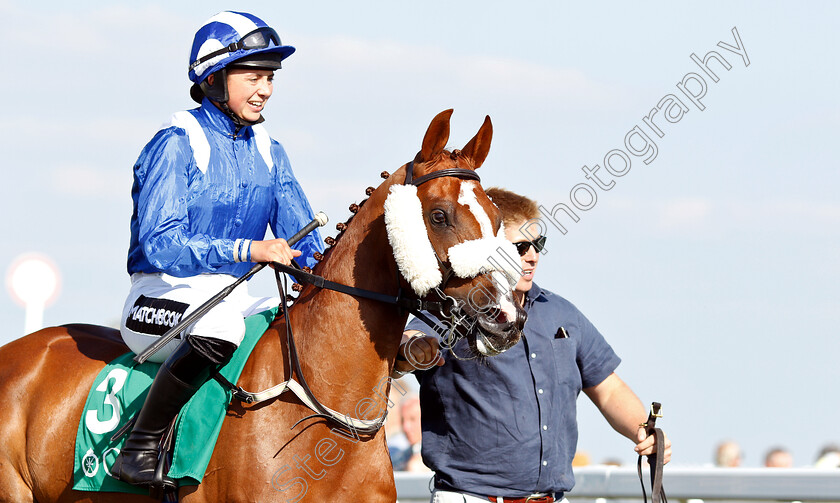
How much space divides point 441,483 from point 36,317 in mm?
4885

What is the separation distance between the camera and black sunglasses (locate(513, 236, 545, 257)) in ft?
14.3

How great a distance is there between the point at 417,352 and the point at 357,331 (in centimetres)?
31

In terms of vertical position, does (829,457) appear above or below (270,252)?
below

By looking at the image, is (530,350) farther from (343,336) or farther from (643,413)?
(343,336)

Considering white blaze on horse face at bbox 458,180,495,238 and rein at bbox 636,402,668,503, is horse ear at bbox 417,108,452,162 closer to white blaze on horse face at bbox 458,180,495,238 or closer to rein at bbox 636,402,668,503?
white blaze on horse face at bbox 458,180,495,238

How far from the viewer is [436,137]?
12.2 ft

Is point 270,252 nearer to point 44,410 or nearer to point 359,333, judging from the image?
point 359,333

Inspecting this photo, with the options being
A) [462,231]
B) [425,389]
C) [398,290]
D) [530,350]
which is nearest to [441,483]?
[425,389]

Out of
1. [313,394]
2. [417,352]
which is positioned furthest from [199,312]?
[417,352]

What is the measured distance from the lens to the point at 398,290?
3723 millimetres

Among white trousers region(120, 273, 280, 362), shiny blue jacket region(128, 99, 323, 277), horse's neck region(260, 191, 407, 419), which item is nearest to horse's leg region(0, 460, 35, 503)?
white trousers region(120, 273, 280, 362)

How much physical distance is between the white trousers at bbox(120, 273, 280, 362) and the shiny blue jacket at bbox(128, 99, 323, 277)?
6 cm

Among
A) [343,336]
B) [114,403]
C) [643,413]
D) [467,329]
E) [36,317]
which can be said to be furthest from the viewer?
[36,317]

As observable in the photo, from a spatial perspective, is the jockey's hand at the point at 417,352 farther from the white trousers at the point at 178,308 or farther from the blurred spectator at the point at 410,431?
the blurred spectator at the point at 410,431
